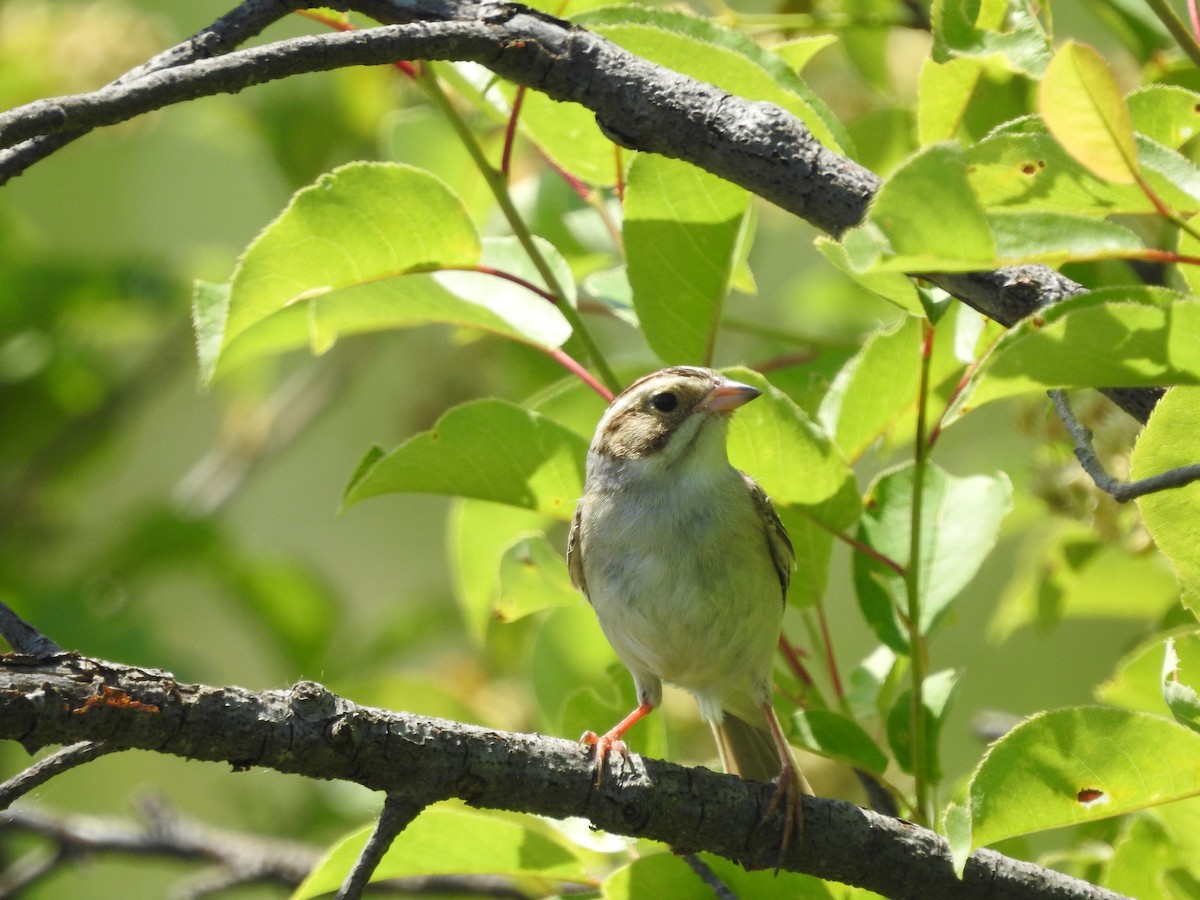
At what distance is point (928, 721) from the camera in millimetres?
2180

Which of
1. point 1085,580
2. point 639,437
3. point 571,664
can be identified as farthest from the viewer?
point 639,437

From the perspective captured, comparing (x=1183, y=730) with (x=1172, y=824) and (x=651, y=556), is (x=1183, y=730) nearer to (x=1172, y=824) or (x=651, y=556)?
(x=1172, y=824)

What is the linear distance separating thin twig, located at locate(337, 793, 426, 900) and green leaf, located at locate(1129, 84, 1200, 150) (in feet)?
4.59

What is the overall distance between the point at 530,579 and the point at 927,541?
76cm

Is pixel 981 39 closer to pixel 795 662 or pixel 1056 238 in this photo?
pixel 1056 238

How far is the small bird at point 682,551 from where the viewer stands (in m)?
2.71

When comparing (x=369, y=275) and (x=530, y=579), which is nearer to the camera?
(x=369, y=275)

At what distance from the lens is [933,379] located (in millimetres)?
2455

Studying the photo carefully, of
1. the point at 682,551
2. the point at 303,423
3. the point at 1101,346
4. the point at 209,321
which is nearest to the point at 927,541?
the point at 682,551

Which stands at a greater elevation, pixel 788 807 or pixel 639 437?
pixel 639 437

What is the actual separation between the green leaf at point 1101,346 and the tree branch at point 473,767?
0.74m

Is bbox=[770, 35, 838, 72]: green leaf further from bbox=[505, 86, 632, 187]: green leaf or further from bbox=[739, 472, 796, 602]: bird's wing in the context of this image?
bbox=[739, 472, 796, 602]: bird's wing

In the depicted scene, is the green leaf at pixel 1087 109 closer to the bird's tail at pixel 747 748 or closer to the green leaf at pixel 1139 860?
the green leaf at pixel 1139 860

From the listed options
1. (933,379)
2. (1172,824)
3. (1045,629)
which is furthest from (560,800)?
(1045,629)
